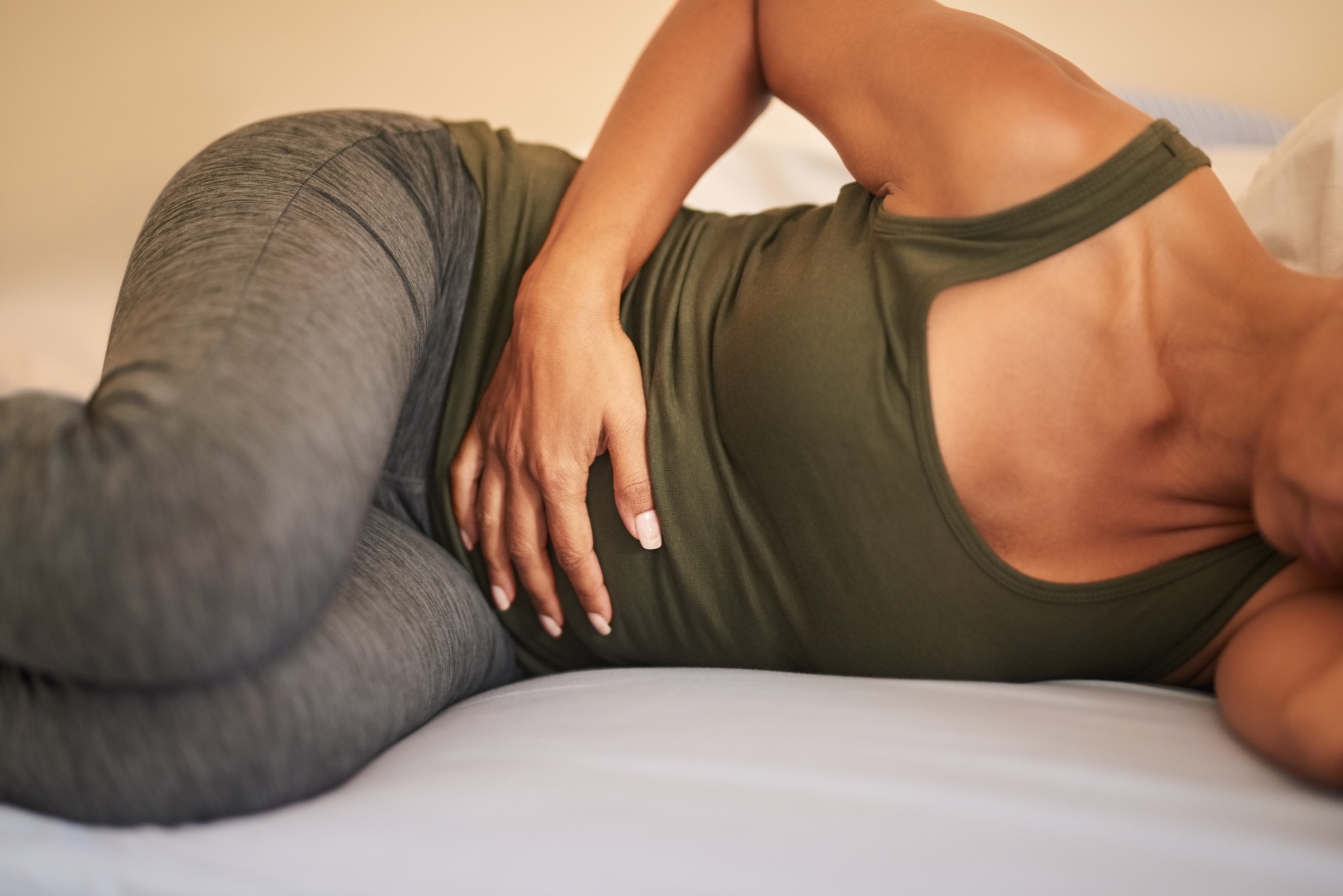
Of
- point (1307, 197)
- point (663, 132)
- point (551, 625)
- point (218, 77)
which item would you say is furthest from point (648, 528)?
point (218, 77)

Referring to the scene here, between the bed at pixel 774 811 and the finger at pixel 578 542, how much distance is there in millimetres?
83

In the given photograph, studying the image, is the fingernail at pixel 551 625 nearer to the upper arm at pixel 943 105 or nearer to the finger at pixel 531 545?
the finger at pixel 531 545

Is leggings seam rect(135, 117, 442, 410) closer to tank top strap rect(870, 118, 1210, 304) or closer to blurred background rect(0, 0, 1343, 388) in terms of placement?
tank top strap rect(870, 118, 1210, 304)

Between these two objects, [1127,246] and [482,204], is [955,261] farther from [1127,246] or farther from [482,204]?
[482,204]

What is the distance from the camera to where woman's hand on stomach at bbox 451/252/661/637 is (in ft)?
2.47

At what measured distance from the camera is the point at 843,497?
68 cm

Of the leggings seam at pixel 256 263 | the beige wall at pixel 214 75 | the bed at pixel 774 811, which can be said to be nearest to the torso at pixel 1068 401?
the bed at pixel 774 811

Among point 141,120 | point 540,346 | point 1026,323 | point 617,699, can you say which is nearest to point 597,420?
point 540,346

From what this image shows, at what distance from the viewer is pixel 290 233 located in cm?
65

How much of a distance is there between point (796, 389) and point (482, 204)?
409 mm

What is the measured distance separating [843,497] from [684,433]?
147 mm

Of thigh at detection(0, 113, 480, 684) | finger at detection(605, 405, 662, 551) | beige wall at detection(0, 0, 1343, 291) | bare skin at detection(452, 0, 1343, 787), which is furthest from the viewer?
beige wall at detection(0, 0, 1343, 291)

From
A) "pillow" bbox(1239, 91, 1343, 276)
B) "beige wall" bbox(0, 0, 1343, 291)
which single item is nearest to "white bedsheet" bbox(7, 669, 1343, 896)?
"pillow" bbox(1239, 91, 1343, 276)

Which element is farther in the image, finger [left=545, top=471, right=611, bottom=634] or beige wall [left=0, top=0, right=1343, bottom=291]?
beige wall [left=0, top=0, right=1343, bottom=291]
